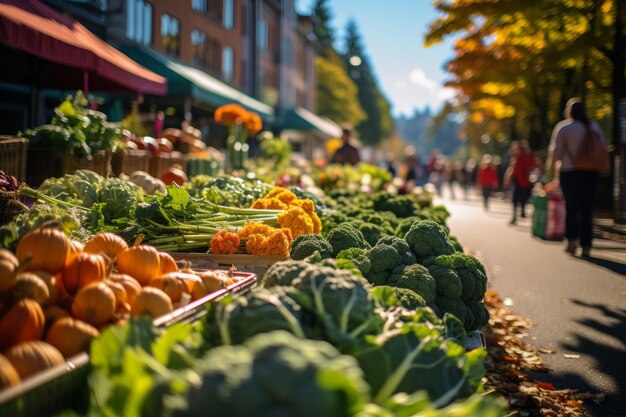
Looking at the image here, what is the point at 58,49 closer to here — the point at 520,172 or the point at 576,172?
the point at 576,172

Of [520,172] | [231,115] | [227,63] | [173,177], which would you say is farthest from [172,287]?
[227,63]

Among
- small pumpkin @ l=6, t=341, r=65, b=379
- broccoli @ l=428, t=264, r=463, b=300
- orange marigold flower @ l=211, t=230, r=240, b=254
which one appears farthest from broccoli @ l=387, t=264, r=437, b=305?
small pumpkin @ l=6, t=341, r=65, b=379

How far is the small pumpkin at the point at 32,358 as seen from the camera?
206 cm

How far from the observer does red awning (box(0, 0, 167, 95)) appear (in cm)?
653

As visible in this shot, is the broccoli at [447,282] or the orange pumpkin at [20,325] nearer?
the orange pumpkin at [20,325]

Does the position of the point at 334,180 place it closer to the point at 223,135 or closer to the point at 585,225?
the point at 585,225

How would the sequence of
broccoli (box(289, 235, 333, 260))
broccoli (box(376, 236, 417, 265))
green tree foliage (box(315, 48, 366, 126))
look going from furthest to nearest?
green tree foliage (box(315, 48, 366, 126)), broccoli (box(376, 236, 417, 265)), broccoli (box(289, 235, 333, 260))

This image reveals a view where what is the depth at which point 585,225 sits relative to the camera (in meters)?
10.4

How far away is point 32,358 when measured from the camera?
2.08m

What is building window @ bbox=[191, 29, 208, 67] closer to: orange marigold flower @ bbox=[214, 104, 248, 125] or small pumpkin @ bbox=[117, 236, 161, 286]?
orange marigold flower @ bbox=[214, 104, 248, 125]

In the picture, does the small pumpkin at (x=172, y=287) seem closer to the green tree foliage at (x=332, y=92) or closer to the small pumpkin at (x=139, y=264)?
the small pumpkin at (x=139, y=264)

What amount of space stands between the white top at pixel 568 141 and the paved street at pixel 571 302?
5.31ft

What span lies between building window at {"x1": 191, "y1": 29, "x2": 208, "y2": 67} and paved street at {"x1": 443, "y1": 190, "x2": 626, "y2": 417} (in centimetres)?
1675

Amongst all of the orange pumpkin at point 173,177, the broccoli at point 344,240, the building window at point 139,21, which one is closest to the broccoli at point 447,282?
the broccoli at point 344,240
